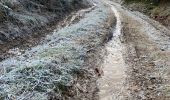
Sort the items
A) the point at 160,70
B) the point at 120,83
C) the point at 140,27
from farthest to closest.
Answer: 1. the point at 140,27
2. the point at 160,70
3. the point at 120,83

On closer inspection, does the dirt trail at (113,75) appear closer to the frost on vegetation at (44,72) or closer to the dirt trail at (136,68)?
the dirt trail at (136,68)

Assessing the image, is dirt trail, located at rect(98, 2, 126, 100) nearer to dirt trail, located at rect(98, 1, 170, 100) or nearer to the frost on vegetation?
dirt trail, located at rect(98, 1, 170, 100)

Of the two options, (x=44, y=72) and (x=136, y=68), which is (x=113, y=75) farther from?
(x=44, y=72)

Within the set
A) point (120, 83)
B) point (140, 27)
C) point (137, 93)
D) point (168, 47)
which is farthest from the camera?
point (140, 27)

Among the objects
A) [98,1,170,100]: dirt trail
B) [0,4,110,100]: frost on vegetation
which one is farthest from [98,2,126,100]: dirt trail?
[0,4,110,100]: frost on vegetation

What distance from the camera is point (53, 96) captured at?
9617 mm

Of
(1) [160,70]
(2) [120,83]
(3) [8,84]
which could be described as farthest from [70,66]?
(1) [160,70]

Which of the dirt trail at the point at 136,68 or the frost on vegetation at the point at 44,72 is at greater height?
the frost on vegetation at the point at 44,72

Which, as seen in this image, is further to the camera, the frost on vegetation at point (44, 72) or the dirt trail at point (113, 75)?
the dirt trail at point (113, 75)

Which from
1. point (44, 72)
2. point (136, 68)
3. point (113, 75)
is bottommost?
point (136, 68)

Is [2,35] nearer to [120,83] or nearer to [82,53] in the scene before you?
[82,53]

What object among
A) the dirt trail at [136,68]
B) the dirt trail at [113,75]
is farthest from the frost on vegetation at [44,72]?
the dirt trail at [136,68]

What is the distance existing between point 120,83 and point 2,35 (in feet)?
26.3

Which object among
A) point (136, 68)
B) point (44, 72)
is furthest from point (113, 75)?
point (44, 72)
